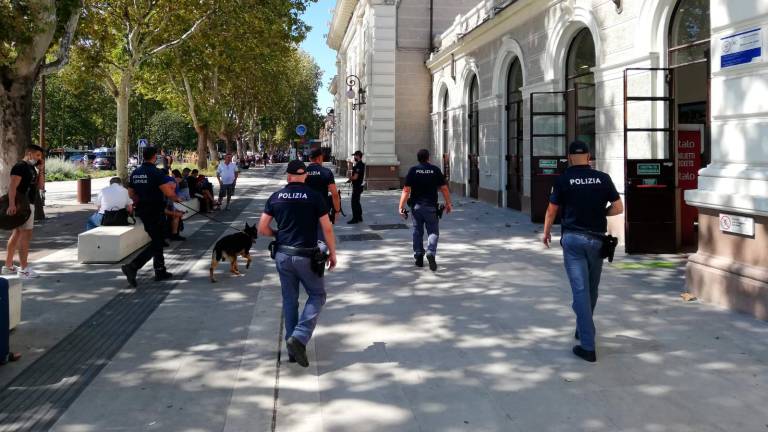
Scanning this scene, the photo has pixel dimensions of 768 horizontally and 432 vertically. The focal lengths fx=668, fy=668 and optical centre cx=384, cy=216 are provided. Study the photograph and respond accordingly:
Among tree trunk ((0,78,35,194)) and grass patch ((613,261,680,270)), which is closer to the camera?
grass patch ((613,261,680,270))

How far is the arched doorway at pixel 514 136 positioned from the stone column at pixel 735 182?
9.56 metres

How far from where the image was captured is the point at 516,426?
418 cm

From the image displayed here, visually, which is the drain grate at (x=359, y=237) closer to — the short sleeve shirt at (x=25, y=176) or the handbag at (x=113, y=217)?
the handbag at (x=113, y=217)

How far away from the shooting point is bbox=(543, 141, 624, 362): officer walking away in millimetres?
5418

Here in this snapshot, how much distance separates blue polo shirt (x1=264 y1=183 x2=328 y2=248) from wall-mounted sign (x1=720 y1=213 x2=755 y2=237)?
171 inches

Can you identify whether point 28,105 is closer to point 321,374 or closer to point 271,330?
point 271,330

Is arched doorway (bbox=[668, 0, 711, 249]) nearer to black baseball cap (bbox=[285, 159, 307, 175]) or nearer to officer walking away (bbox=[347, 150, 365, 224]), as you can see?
black baseball cap (bbox=[285, 159, 307, 175])

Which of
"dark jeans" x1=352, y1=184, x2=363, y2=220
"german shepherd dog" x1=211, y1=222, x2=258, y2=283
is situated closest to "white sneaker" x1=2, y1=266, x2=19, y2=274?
"german shepherd dog" x1=211, y1=222, x2=258, y2=283

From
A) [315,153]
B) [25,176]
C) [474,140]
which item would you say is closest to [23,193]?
[25,176]

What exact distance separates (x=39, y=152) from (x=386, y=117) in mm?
19084

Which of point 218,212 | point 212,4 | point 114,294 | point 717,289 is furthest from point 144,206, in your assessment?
point 212,4

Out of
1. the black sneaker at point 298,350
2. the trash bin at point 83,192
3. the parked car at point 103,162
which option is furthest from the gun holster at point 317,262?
the parked car at point 103,162

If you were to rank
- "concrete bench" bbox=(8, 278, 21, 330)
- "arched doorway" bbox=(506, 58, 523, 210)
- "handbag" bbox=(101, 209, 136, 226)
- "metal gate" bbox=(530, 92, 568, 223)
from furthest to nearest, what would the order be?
"arched doorway" bbox=(506, 58, 523, 210), "metal gate" bbox=(530, 92, 568, 223), "handbag" bbox=(101, 209, 136, 226), "concrete bench" bbox=(8, 278, 21, 330)

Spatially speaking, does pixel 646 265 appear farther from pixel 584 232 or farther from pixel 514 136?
pixel 514 136
